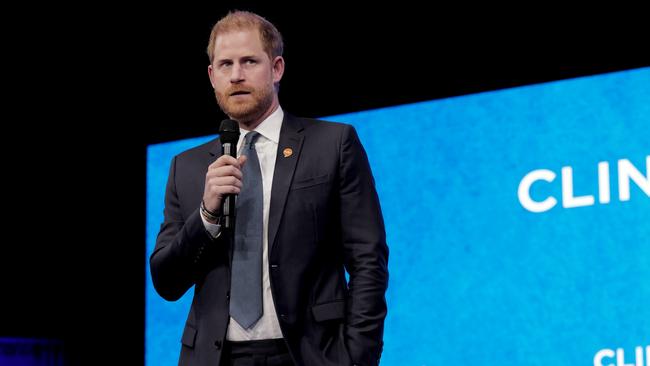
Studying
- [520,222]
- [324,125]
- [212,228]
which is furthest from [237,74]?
[520,222]

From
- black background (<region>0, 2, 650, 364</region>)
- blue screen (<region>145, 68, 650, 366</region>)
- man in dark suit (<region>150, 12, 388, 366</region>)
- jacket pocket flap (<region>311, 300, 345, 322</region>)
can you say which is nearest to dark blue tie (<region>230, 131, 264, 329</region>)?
man in dark suit (<region>150, 12, 388, 366</region>)

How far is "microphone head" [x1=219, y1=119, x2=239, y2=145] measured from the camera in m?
1.96

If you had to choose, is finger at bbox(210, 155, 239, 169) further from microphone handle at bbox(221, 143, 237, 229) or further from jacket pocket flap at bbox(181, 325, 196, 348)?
jacket pocket flap at bbox(181, 325, 196, 348)

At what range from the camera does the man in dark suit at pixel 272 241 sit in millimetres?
1885

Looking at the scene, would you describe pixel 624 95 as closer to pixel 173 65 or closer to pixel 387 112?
pixel 387 112

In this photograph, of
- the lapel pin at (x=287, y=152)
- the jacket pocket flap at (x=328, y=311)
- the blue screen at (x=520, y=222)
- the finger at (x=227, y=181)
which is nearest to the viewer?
the finger at (x=227, y=181)

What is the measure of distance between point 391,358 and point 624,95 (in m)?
1.35

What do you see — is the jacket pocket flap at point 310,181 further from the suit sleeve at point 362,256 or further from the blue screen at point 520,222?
the blue screen at point 520,222

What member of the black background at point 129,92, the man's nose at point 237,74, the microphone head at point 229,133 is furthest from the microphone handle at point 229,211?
the black background at point 129,92

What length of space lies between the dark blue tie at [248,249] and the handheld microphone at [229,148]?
0.21 ft

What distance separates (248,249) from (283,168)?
194mm

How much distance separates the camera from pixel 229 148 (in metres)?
1.94

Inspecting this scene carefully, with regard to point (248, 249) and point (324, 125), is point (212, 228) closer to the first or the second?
point (248, 249)

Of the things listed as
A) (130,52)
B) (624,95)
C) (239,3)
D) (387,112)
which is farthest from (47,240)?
(624,95)
